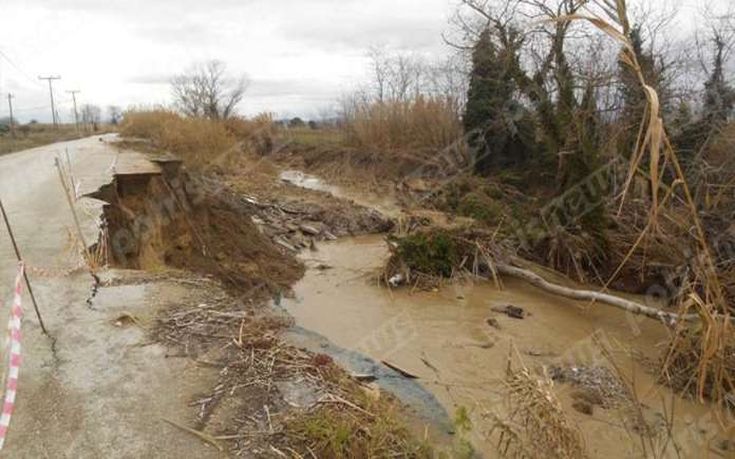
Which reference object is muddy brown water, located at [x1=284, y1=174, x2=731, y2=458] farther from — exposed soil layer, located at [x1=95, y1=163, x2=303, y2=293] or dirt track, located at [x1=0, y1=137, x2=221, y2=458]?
dirt track, located at [x1=0, y1=137, x2=221, y2=458]

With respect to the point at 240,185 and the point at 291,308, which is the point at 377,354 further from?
the point at 240,185

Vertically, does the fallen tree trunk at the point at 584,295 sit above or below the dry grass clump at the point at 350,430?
below

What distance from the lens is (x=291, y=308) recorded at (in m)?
9.80

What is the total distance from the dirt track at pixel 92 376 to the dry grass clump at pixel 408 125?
61.7 ft

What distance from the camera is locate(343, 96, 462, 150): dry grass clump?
24.0 metres

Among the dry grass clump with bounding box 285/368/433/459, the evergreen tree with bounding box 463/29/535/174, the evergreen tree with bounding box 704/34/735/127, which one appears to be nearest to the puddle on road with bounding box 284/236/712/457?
the dry grass clump with bounding box 285/368/433/459

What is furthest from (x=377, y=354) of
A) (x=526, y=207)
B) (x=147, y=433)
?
(x=526, y=207)

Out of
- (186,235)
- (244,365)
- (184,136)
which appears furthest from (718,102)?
(184,136)

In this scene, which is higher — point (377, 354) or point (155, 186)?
point (155, 186)

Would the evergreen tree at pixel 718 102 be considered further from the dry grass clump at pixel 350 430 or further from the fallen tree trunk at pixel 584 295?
the dry grass clump at pixel 350 430

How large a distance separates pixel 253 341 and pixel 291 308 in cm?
514

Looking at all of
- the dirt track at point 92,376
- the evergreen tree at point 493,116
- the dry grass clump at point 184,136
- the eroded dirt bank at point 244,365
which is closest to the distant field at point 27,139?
the dry grass clump at point 184,136

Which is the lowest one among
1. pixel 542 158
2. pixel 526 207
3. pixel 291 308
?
pixel 291 308

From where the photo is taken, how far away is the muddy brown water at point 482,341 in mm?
5754
